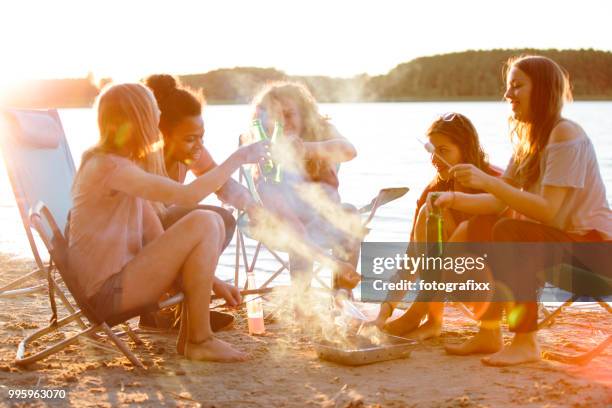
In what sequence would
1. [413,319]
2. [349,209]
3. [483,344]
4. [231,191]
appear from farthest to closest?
[349,209]
[231,191]
[413,319]
[483,344]

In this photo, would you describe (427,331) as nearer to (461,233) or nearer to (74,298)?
(461,233)

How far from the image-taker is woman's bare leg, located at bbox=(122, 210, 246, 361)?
2898 millimetres

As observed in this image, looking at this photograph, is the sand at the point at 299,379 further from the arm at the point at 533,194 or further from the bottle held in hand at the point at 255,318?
the arm at the point at 533,194

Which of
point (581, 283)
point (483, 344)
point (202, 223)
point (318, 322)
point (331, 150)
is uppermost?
point (331, 150)

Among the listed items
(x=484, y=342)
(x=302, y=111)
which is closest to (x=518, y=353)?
(x=484, y=342)

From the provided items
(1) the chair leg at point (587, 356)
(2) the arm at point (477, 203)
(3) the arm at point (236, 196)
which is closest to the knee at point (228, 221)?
(3) the arm at point (236, 196)

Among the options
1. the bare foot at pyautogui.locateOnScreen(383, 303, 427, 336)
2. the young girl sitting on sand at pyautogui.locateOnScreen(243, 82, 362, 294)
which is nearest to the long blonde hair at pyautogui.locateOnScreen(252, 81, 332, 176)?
the young girl sitting on sand at pyautogui.locateOnScreen(243, 82, 362, 294)

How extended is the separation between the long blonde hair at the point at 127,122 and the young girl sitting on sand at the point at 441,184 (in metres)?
1.25

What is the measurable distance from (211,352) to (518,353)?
3.94 feet

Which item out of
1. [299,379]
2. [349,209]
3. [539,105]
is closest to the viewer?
[299,379]

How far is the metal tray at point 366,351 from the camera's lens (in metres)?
3.07

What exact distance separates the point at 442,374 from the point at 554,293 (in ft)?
8.03

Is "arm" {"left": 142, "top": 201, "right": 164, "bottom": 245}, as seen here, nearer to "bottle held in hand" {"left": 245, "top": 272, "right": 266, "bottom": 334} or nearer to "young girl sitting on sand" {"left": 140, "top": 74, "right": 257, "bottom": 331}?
"young girl sitting on sand" {"left": 140, "top": 74, "right": 257, "bottom": 331}

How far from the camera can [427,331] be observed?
3535 mm
